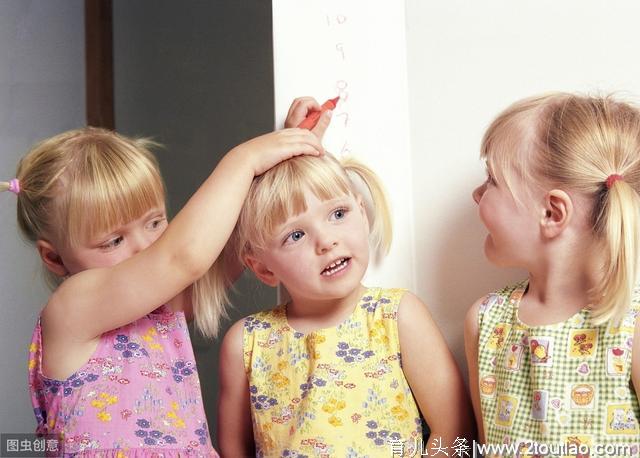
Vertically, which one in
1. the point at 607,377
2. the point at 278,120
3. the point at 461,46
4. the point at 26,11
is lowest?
the point at 607,377

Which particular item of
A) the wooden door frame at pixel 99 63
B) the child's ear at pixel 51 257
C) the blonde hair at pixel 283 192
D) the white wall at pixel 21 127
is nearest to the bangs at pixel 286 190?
the blonde hair at pixel 283 192

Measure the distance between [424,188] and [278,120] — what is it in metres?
0.26

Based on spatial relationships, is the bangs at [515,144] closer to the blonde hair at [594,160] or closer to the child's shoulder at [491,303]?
the blonde hair at [594,160]

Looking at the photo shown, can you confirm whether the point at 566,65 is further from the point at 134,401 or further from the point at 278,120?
the point at 134,401

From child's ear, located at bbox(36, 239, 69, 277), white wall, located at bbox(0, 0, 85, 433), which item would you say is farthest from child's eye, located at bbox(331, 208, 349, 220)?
white wall, located at bbox(0, 0, 85, 433)

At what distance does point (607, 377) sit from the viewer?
0.96 meters

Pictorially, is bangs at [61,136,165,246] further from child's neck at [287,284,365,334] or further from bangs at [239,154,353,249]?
child's neck at [287,284,365,334]

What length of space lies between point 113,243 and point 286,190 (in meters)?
0.29

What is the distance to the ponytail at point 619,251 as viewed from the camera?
94 cm

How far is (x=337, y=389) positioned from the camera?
1104mm

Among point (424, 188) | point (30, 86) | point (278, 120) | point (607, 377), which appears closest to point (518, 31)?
point (424, 188)

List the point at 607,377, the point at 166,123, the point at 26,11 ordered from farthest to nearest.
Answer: the point at 166,123 → the point at 26,11 → the point at 607,377

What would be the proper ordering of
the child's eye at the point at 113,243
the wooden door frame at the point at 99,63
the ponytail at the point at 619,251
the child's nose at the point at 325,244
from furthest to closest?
1. the wooden door frame at the point at 99,63
2. the child's eye at the point at 113,243
3. the child's nose at the point at 325,244
4. the ponytail at the point at 619,251

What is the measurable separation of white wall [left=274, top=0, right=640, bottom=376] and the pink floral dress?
0.36 metres
